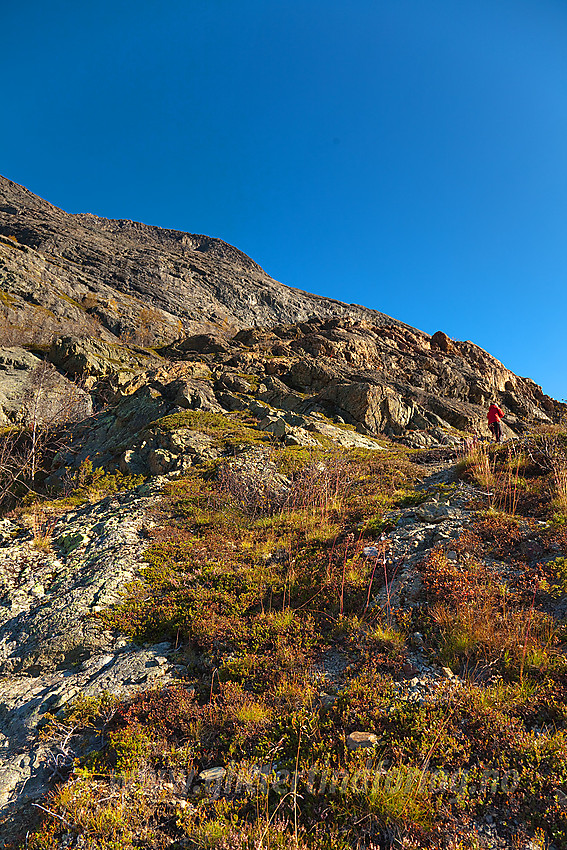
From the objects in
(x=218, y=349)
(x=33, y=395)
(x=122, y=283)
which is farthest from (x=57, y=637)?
(x=122, y=283)

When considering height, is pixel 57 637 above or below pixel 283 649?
below

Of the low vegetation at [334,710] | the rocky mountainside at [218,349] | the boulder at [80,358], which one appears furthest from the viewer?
the boulder at [80,358]

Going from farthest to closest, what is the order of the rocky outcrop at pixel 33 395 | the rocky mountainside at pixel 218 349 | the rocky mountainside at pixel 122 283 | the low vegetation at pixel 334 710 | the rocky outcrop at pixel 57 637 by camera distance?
the rocky mountainside at pixel 122 283
the rocky mountainside at pixel 218 349
the rocky outcrop at pixel 33 395
the rocky outcrop at pixel 57 637
the low vegetation at pixel 334 710

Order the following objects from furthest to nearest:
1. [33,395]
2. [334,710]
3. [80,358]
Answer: [80,358] < [33,395] < [334,710]

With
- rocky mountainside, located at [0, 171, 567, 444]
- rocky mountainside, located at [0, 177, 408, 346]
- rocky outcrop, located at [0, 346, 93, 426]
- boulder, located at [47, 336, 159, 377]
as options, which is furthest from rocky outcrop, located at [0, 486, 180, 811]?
rocky mountainside, located at [0, 177, 408, 346]

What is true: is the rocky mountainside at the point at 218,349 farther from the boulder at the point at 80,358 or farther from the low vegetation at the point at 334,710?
the low vegetation at the point at 334,710

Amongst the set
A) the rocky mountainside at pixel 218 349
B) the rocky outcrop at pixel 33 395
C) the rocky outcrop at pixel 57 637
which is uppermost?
the rocky mountainside at pixel 218 349

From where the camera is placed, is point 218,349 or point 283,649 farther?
point 218,349

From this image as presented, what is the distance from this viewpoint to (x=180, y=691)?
4465mm

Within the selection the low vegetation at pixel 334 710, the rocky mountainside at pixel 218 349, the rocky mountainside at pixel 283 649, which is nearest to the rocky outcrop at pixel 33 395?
the rocky mountainside at pixel 218 349

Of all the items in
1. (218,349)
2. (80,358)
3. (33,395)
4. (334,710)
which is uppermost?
(218,349)

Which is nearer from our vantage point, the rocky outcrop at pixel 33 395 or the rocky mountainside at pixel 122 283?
the rocky outcrop at pixel 33 395

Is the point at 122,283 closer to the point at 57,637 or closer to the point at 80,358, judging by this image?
the point at 80,358

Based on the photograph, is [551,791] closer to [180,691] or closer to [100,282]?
[180,691]
